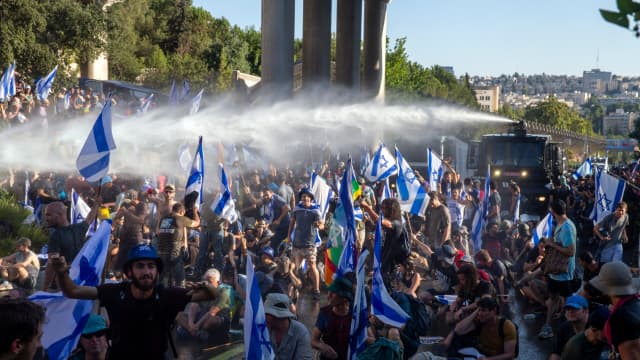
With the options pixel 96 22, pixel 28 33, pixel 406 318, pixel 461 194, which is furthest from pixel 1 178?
pixel 96 22

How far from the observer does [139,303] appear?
5406 millimetres

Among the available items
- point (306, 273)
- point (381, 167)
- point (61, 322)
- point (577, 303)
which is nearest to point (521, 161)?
point (381, 167)

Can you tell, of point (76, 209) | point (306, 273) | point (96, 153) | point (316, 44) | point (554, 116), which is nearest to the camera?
point (96, 153)

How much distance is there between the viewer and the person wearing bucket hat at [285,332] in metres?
6.53

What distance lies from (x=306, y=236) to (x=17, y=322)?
384 inches

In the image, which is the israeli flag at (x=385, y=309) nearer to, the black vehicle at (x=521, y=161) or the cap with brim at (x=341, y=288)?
the cap with brim at (x=341, y=288)

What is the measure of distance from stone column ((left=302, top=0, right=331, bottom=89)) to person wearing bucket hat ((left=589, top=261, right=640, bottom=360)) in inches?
1140

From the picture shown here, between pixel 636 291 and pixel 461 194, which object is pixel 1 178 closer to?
pixel 461 194

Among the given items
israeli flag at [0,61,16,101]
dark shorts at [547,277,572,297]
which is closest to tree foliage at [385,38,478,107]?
israeli flag at [0,61,16,101]

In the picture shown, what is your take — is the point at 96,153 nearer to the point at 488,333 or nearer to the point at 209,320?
the point at 209,320

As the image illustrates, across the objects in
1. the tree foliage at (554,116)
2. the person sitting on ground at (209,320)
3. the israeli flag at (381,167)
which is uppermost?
the israeli flag at (381,167)

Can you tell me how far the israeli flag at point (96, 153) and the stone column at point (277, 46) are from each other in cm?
1710

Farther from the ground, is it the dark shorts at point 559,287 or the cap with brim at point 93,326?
the cap with brim at point 93,326

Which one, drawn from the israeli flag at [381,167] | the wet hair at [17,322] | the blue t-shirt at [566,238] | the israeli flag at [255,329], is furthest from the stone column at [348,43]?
the wet hair at [17,322]
